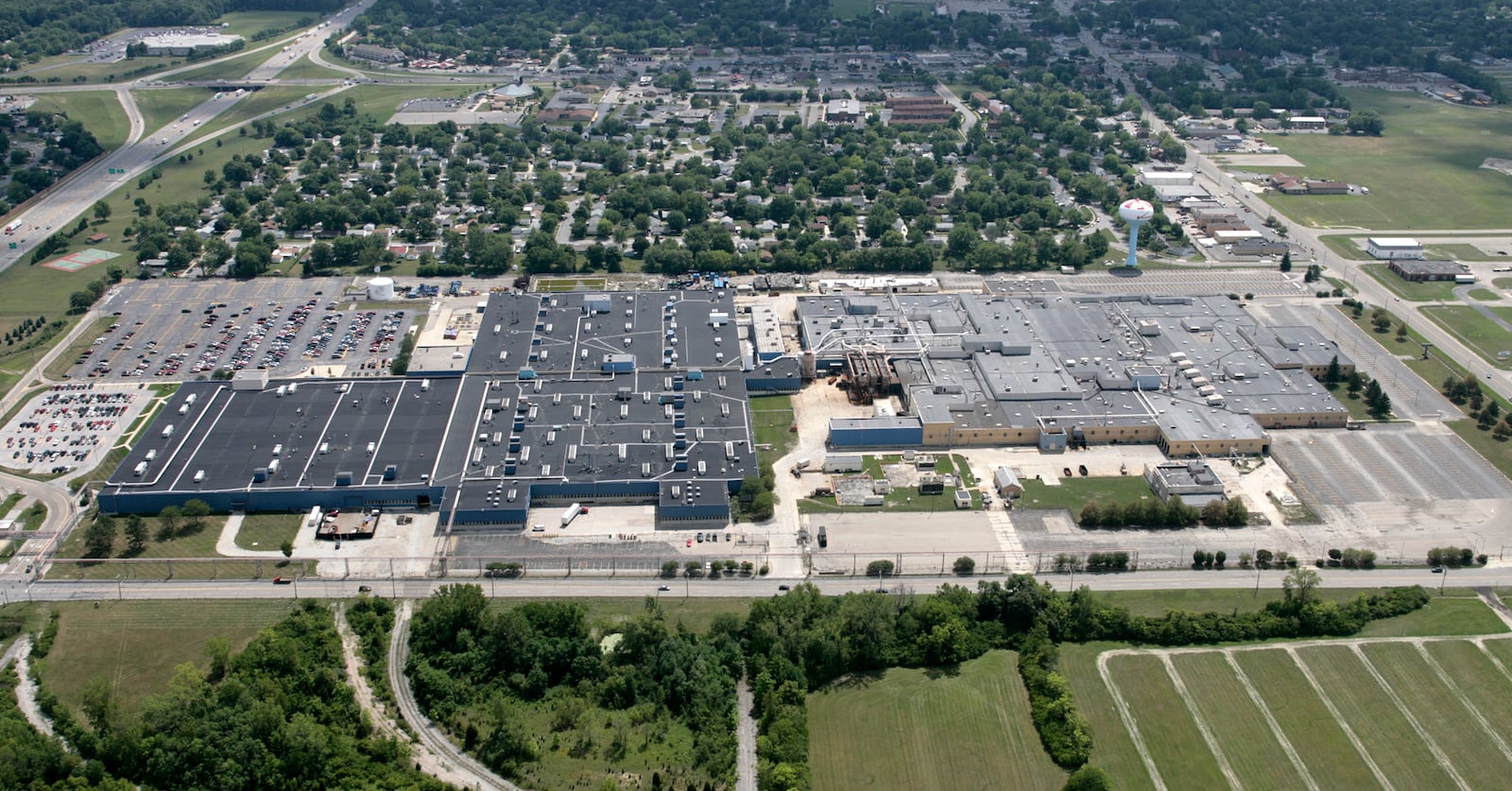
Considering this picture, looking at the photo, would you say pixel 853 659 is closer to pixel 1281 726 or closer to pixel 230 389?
pixel 1281 726

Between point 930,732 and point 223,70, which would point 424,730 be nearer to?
point 930,732

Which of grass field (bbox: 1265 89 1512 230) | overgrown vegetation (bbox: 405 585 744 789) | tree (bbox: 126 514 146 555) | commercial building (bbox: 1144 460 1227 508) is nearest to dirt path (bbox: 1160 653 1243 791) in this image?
commercial building (bbox: 1144 460 1227 508)

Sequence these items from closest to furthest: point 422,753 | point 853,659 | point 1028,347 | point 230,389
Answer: point 422,753, point 853,659, point 230,389, point 1028,347

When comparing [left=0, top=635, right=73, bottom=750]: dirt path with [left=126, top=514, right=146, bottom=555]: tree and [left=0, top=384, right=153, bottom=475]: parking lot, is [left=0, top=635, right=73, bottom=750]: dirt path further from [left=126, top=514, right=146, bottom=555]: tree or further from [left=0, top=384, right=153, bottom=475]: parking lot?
[left=0, top=384, right=153, bottom=475]: parking lot

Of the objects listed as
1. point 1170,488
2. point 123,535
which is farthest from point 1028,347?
point 123,535

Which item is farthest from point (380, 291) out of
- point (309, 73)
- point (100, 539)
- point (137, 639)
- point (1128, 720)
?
point (309, 73)

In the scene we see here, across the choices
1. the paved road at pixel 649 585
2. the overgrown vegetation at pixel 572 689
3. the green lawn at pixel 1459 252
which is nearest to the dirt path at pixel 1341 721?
the paved road at pixel 649 585

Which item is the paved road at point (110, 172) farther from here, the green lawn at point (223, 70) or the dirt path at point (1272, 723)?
the dirt path at point (1272, 723)
